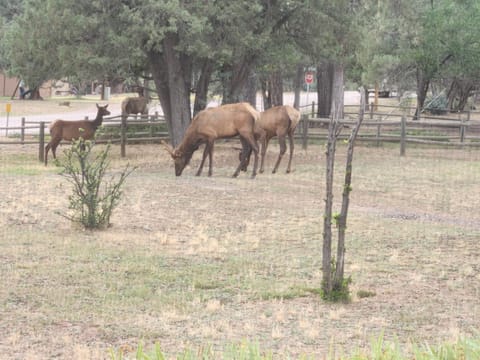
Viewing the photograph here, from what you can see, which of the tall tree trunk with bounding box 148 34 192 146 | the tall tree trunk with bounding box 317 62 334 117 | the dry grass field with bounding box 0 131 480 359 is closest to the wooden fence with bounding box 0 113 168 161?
the tall tree trunk with bounding box 148 34 192 146

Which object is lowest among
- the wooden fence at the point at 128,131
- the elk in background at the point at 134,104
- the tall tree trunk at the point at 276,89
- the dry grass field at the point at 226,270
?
the dry grass field at the point at 226,270

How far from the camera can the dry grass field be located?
7.43m

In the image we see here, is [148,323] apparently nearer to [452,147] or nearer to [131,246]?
[131,246]

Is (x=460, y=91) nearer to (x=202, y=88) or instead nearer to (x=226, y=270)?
(x=202, y=88)

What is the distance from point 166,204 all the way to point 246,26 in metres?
8.27

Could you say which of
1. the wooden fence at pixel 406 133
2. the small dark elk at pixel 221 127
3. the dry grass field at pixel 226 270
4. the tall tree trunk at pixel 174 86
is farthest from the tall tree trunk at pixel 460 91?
the dry grass field at pixel 226 270

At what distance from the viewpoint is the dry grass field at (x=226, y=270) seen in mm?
7434

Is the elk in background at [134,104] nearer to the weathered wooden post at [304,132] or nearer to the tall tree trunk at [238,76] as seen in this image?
the weathered wooden post at [304,132]

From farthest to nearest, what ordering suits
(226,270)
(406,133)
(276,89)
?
(276,89)
(406,133)
(226,270)

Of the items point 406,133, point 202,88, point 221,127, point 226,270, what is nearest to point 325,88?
point 406,133

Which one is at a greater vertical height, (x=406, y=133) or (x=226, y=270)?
(x=406, y=133)

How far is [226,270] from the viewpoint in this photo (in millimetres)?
9969

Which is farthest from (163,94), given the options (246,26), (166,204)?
(166,204)

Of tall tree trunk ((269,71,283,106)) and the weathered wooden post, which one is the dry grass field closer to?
the weathered wooden post
